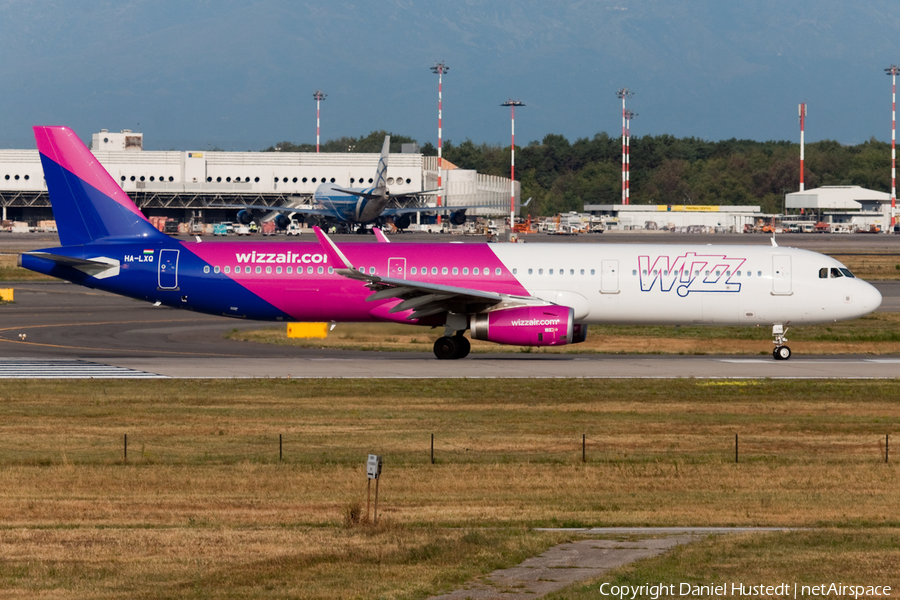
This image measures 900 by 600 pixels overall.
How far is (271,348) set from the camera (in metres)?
44.8

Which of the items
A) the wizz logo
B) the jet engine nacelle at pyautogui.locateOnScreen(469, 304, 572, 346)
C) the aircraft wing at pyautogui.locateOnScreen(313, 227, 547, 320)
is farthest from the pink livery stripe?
the wizz logo

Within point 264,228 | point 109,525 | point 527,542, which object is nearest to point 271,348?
point 109,525

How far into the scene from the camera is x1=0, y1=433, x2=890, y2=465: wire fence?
23703mm

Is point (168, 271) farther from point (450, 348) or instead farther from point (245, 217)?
point (245, 217)

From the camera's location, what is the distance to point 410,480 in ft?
71.7

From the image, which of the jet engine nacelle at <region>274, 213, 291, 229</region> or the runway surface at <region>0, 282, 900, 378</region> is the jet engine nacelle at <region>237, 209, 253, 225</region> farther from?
the runway surface at <region>0, 282, 900, 378</region>

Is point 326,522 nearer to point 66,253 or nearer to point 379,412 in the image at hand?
point 379,412

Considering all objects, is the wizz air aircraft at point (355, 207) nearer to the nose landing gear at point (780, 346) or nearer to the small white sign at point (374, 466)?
the nose landing gear at point (780, 346)

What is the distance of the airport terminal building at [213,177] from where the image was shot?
545ft

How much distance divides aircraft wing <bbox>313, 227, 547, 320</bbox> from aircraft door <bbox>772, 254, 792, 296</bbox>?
8341 millimetres

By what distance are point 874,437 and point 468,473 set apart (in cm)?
1051

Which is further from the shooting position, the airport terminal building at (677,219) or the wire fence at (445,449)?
the airport terminal building at (677,219)

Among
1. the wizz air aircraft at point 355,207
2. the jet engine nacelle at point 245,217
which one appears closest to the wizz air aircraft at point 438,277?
the wizz air aircraft at point 355,207

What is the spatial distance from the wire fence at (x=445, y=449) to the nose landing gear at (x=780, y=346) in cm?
1436
